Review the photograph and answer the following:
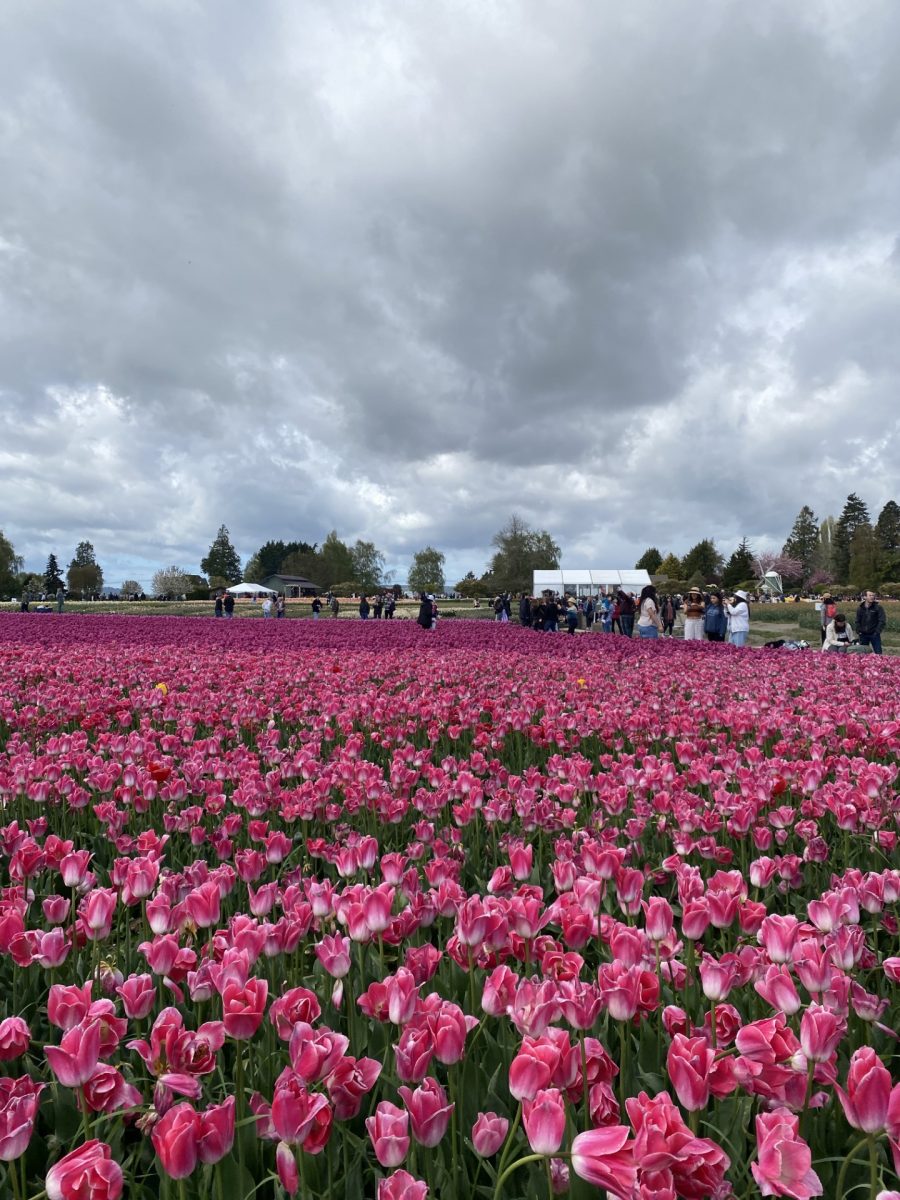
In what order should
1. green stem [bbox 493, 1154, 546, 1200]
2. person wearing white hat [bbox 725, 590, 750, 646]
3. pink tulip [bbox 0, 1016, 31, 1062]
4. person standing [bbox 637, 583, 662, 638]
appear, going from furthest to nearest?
person standing [bbox 637, 583, 662, 638] → person wearing white hat [bbox 725, 590, 750, 646] → pink tulip [bbox 0, 1016, 31, 1062] → green stem [bbox 493, 1154, 546, 1200]

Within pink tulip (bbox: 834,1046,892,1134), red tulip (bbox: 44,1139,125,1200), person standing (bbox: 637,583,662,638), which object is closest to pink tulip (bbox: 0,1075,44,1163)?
→ red tulip (bbox: 44,1139,125,1200)

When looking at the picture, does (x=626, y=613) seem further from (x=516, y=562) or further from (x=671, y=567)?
(x=671, y=567)

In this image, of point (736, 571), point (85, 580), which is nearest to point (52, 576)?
point (85, 580)

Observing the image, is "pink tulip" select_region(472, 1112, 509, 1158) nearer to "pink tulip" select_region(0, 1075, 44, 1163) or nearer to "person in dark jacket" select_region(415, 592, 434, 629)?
"pink tulip" select_region(0, 1075, 44, 1163)

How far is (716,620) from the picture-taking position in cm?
2127

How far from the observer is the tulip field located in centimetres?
131

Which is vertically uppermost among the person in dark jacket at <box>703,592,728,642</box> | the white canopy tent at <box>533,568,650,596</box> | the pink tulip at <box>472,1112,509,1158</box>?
the white canopy tent at <box>533,568,650,596</box>

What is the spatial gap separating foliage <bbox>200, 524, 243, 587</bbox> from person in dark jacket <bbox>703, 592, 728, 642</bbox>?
147 meters

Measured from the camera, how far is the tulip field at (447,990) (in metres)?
1.31

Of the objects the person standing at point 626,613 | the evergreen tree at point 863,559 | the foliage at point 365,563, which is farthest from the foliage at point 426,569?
the person standing at point 626,613

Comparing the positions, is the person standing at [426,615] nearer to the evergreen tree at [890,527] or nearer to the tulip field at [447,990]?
the tulip field at [447,990]

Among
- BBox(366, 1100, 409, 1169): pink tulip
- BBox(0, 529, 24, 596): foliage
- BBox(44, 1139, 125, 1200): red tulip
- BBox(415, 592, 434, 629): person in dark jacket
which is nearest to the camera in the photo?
BBox(44, 1139, 125, 1200): red tulip

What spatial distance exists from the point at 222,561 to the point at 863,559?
393 ft

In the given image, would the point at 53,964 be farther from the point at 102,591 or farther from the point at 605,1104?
the point at 102,591
